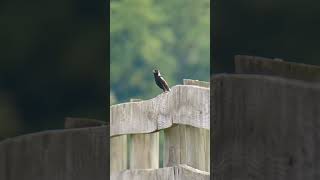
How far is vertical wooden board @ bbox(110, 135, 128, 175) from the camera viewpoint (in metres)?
6.40

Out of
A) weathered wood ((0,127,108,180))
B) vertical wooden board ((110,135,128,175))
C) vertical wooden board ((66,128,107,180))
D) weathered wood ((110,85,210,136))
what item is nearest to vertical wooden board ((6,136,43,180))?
weathered wood ((0,127,108,180))

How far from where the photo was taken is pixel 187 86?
5.79 metres

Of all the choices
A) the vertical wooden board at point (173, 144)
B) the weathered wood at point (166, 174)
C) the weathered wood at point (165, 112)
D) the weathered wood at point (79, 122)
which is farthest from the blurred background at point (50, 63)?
the vertical wooden board at point (173, 144)

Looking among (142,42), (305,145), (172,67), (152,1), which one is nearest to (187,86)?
(305,145)

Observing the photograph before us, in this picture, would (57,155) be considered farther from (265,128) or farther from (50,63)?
(265,128)

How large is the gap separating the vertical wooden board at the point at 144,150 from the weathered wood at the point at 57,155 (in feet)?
7.16

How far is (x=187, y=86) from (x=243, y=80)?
5.85ft

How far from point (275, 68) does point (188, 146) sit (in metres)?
1.99

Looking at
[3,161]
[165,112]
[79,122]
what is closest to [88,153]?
[79,122]

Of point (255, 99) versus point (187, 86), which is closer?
point (255, 99)

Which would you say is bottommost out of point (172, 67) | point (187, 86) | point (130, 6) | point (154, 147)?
point (154, 147)

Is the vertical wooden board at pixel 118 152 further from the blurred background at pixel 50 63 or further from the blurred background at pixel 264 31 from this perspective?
the blurred background at pixel 264 31

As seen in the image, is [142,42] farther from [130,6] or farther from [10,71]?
[10,71]

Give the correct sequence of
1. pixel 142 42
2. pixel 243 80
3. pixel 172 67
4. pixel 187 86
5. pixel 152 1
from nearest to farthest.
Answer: pixel 243 80
pixel 187 86
pixel 172 67
pixel 142 42
pixel 152 1
